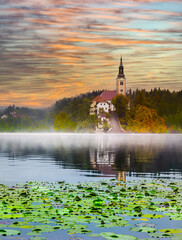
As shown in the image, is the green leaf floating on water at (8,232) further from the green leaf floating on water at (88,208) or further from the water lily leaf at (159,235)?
the water lily leaf at (159,235)

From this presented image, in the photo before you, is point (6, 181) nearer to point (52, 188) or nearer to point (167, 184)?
point (52, 188)

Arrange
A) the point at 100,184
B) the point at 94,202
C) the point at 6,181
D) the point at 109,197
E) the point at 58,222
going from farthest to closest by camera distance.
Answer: the point at 6,181, the point at 100,184, the point at 109,197, the point at 94,202, the point at 58,222

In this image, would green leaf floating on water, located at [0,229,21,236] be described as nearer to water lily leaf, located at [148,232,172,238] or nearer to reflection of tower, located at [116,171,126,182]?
water lily leaf, located at [148,232,172,238]

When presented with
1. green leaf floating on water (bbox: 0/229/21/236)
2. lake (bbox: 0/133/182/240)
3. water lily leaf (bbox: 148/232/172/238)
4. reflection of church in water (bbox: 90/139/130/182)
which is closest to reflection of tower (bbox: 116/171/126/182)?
reflection of church in water (bbox: 90/139/130/182)

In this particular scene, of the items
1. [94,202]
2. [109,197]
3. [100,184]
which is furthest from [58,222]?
[100,184]

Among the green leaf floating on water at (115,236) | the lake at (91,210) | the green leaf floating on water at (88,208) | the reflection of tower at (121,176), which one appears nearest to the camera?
the green leaf floating on water at (115,236)

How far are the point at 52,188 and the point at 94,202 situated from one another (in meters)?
5.54

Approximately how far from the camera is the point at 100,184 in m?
22.8

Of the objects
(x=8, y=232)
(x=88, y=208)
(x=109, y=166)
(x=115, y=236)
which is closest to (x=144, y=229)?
(x=115, y=236)

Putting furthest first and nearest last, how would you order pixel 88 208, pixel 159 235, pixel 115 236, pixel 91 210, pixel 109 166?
1. pixel 109 166
2. pixel 88 208
3. pixel 91 210
4. pixel 159 235
5. pixel 115 236

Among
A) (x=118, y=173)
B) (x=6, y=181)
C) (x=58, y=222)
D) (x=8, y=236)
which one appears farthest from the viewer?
(x=118, y=173)

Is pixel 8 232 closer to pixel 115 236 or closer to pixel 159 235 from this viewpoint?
pixel 115 236

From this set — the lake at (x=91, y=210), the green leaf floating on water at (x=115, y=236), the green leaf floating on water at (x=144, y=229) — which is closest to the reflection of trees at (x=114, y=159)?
the lake at (x=91, y=210)

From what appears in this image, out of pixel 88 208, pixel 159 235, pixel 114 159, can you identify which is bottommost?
pixel 159 235
